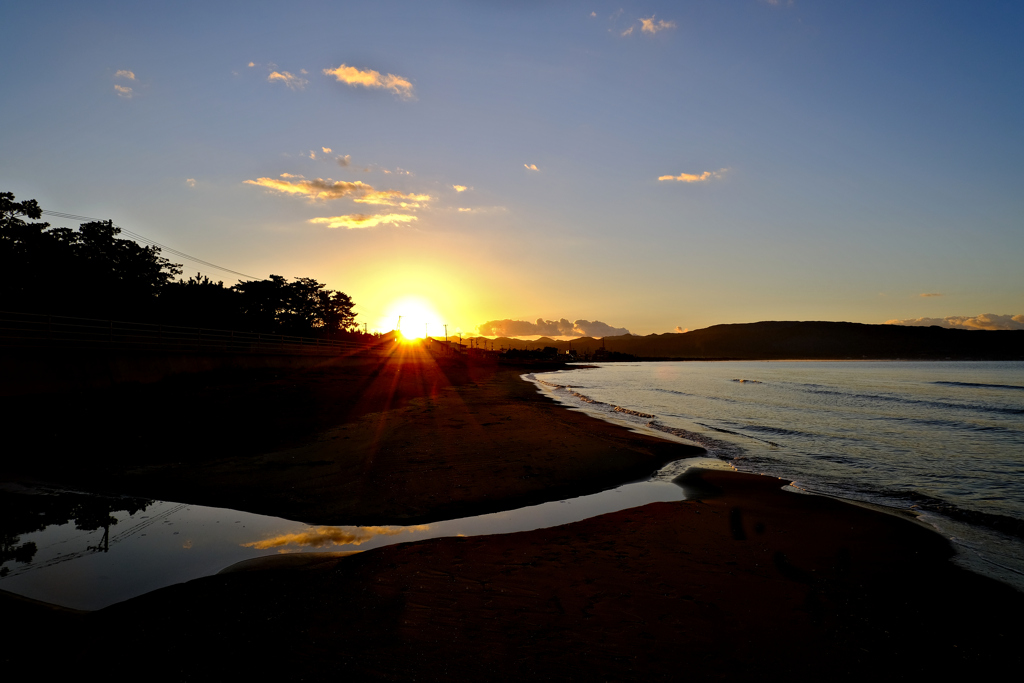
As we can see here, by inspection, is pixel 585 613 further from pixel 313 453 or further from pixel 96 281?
pixel 96 281

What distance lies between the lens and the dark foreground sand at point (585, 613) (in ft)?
13.9

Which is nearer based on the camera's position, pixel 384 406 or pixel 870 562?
pixel 870 562

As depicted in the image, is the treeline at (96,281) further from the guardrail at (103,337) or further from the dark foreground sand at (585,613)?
the dark foreground sand at (585,613)

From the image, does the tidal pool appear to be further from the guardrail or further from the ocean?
the guardrail

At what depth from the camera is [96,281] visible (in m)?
36.3

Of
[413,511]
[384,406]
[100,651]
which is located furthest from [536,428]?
[100,651]

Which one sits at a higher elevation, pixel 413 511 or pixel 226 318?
pixel 226 318

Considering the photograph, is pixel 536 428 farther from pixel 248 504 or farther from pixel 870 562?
pixel 870 562

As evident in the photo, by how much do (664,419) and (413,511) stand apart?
19181 mm

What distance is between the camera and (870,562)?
6984 millimetres


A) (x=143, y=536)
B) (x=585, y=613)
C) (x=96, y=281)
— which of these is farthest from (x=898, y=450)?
(x=96, y=281)

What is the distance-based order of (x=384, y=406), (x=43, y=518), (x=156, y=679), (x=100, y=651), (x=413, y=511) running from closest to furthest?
(x=156, y=679), (x=100, y=651), (x=43, y=518), (x=413, y=511), (x=384, y=406)

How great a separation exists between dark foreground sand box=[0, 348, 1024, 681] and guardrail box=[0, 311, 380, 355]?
18.2 metres

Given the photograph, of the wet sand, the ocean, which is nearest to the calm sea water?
the ocean
